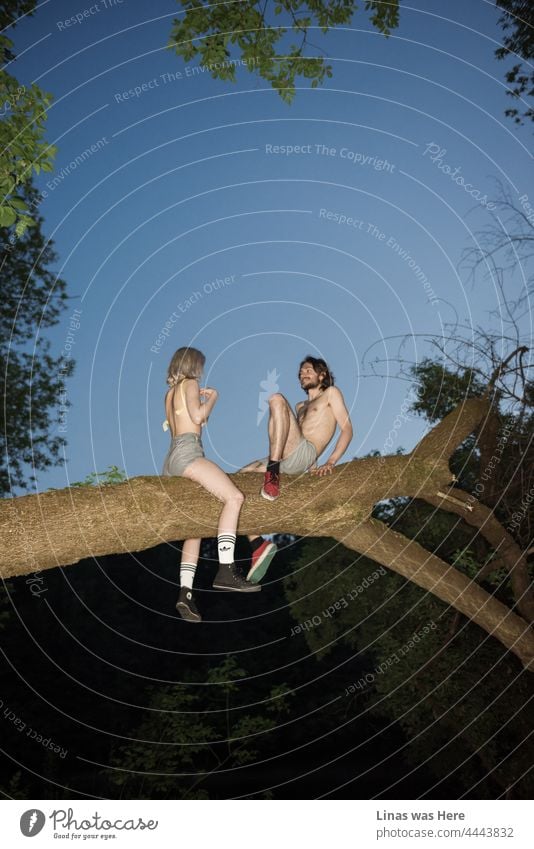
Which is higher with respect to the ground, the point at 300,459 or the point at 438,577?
the point at 300,459

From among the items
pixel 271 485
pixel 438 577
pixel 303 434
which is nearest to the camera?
pixel 271 485

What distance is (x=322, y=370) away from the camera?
7371 mm

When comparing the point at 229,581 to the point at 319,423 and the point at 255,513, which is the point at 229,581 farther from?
the point at 319,423

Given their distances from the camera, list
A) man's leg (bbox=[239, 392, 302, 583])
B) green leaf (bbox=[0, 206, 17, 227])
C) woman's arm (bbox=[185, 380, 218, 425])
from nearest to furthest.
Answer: green leaf (bbox=[0, 206, 17, 227]) → woman's arm (bbox=[185, 380, 218, 425]) → man's leg (bbox=[239, 392, 302, 583])

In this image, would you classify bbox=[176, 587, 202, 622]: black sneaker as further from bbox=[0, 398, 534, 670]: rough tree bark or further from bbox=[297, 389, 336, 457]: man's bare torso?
bbox=[297, 389, 336, 457]: man's bare torso

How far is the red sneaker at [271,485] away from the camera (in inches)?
256

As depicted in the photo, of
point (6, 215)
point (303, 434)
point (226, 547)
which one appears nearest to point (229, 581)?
point (226, 547)

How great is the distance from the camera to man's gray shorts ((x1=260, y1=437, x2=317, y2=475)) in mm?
6941

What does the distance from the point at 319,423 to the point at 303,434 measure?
0.19 metres

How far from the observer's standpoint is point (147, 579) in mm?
38062

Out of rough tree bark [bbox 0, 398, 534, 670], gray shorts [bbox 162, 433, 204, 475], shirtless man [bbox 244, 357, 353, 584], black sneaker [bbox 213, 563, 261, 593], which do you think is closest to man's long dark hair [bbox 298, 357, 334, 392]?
shirtless man [bbox 244, 357, 353, 584]

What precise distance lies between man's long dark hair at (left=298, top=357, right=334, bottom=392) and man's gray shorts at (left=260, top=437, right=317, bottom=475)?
70 cm
